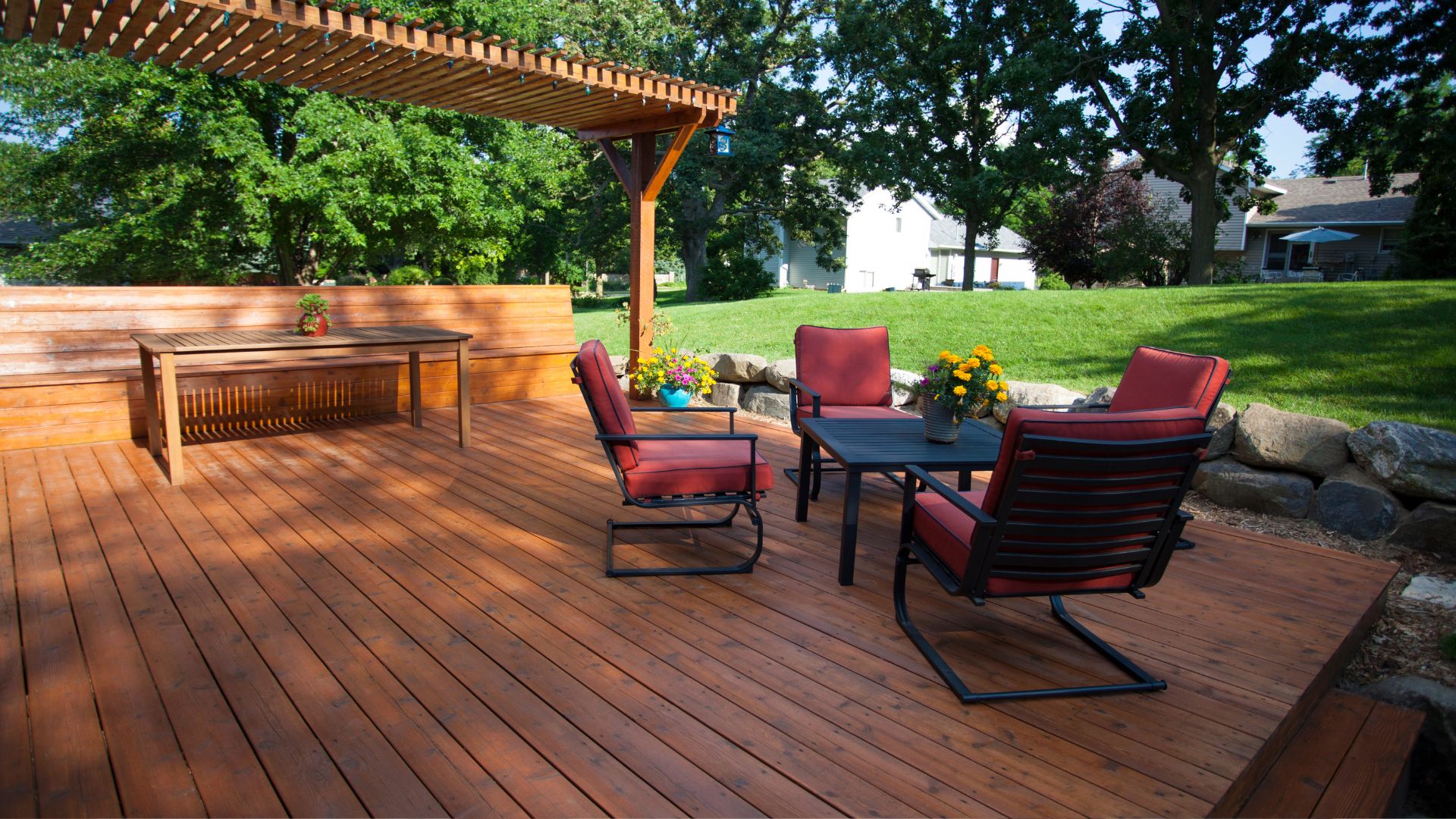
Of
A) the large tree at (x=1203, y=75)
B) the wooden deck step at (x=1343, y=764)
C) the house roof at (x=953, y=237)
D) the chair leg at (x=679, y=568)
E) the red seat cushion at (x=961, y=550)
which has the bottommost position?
the wooden deck step at (x=1343, y=764)

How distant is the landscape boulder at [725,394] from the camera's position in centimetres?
681

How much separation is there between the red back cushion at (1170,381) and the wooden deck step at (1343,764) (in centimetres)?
106

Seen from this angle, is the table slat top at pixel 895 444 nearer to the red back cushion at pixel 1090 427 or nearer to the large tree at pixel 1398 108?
the red back cushion at pixel 1090 427

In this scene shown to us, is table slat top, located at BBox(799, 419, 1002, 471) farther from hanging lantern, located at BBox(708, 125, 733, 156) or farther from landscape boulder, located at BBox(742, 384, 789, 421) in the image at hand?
hanging lantern, located at BBox(708, 125, 733, 156)

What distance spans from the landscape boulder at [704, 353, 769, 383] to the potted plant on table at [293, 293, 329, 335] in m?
3.09

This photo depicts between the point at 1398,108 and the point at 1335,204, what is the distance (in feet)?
33.2

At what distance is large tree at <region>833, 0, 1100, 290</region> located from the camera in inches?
Answer: 592

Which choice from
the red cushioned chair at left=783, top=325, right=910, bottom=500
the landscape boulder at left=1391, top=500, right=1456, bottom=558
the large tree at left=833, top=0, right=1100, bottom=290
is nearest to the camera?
the landscape boulder at left=1391, top=500, right=1456, bottom=558

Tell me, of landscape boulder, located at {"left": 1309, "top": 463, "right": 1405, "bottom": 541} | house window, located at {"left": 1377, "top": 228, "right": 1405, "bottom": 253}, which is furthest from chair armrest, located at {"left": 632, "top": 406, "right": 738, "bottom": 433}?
house window, located at {"left": 1377, "top": 228, "right": 1405, "bottom": 253}

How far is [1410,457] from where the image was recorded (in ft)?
12.4

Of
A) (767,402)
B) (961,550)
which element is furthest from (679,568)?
(767,402)

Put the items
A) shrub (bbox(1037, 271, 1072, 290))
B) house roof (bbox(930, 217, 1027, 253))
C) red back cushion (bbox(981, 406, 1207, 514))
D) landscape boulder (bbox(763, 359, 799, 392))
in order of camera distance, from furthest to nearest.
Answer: house roof (bbox(930, 217, 1027, 253)) < shrub (bbox(1037, 271, 1072, 290)) < landscape boulder (bbox(763, 359, 799, 392)) < red back cushion (bbox(981, 406, 1207, 514))

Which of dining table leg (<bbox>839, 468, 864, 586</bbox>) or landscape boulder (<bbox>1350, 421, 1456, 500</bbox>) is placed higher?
landscape boulder (<bbox>1350, 421, 1456, 500</bbox>)

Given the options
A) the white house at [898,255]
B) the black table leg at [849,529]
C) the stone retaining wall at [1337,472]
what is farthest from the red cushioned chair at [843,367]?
the white house at [898,255]
